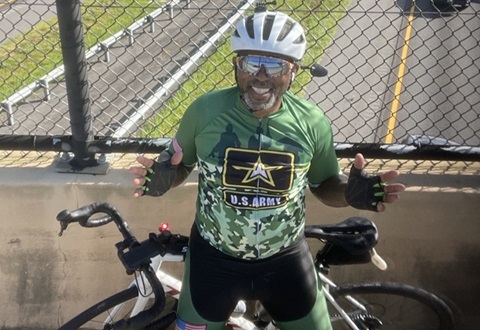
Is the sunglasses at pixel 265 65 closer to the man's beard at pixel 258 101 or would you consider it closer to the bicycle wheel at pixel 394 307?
the man's beard at pixel 258 101

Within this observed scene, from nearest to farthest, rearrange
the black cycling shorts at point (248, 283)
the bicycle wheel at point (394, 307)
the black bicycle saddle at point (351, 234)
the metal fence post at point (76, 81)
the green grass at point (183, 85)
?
the black cycling shorts at point (248, 283)
the black bicycle saddle at point (351, 234)
the metal fence post at point (76, 81)
the bicycle wheel at point (394, 307)
the green grass at point (183, 85)

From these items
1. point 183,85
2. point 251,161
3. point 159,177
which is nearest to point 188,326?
point 159,177

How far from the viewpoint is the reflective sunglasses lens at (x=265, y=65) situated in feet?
9.12

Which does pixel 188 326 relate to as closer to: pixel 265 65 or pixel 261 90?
pixel 261 90

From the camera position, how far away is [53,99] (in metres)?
10.8

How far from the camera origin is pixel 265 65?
278 cm

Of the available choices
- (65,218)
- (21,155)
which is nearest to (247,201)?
(65,218)

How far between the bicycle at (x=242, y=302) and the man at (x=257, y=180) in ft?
0.56

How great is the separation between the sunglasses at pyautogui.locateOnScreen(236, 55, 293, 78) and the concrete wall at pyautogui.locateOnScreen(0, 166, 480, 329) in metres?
1.24

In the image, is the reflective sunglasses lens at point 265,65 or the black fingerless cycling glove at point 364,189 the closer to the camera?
the reflective sunglasses lens at point 265,65

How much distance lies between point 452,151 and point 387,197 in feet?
3.90

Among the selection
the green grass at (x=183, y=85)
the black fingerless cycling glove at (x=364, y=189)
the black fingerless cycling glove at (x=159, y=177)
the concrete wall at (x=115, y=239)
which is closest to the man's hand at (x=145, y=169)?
the black fingerless cycling glove at (x=159, y=177)

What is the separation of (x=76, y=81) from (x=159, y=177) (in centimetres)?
106

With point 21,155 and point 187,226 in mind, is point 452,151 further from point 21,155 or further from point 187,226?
point 21,155
